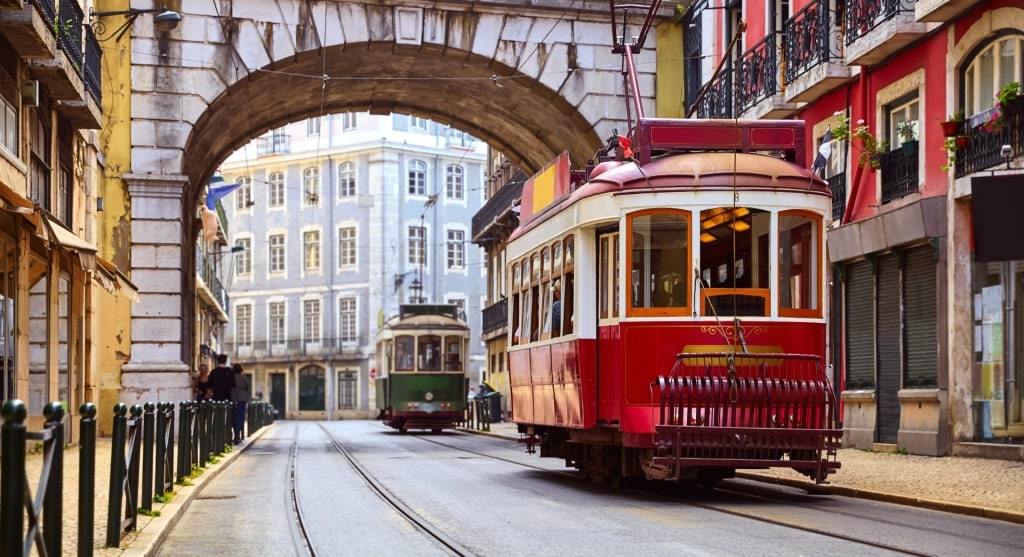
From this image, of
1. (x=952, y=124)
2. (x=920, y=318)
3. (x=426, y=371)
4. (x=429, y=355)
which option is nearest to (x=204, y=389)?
(x=426, y=371)

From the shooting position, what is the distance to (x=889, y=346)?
21516 mm

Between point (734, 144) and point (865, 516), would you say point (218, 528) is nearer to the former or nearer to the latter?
point (865, 516)

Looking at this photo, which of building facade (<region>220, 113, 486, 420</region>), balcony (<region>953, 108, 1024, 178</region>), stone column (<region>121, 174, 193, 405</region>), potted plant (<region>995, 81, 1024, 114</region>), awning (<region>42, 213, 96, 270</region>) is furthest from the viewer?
building facade (<region>220, 113, 486, 420</region>)

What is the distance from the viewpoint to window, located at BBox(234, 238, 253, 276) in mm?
76250

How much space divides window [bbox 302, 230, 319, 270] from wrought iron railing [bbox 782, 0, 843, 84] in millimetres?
49973

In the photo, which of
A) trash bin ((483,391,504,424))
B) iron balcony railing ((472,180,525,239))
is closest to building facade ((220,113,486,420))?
iron balcony railing ((472,180,525,239))

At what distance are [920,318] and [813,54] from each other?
4.95 m

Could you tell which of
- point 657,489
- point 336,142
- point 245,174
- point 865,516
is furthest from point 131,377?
point 245,174

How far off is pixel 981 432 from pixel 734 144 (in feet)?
20.6

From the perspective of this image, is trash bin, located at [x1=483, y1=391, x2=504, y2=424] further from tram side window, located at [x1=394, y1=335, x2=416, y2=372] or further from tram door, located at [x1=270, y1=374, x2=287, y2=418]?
tram door, located at [x1=270, y1=374, x2=287, y2=418]

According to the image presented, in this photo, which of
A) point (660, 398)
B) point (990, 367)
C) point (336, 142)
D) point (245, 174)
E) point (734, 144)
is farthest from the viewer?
point (245, 174)

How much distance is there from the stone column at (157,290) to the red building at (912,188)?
31.4 ft

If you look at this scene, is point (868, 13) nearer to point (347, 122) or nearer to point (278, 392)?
point (347, 122)

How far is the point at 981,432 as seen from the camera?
18.4 m
